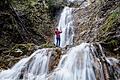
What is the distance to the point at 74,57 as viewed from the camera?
7781 mm

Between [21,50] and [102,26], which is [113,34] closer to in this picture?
[102,26]

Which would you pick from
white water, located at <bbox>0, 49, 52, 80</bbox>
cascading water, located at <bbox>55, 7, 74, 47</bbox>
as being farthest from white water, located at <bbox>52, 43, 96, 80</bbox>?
cascading water, located at <bbox>55, 7, 74, 47</bbox>

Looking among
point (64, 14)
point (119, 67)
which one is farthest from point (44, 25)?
point (119, 67)

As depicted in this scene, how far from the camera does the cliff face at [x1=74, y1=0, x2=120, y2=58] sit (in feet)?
26.0

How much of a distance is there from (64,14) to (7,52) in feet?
23.5

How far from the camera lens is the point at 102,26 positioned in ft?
33.5

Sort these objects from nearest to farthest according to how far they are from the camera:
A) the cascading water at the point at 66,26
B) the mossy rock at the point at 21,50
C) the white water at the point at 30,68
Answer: the white water at the point at 30,68 → the mossy rock at the point at 21,50 → the cascading water at the point at 66,26

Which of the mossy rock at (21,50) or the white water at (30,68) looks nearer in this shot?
the white water at (30,68)

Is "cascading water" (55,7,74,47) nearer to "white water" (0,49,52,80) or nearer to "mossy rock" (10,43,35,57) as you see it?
"mossy rock" (10,43,35,57)

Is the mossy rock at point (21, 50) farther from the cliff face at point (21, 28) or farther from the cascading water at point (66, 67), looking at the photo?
the cascading water at point (66, 67)

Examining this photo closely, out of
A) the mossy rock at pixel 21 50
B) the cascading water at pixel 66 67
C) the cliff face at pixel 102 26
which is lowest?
the cascading water at pixel 66 67

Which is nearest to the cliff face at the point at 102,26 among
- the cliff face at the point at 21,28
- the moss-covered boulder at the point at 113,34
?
the moss-covered boulder at the point at 113,34

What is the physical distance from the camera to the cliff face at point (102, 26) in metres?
7.92

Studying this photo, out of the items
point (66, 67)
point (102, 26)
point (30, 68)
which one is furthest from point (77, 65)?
point (102, 26)
